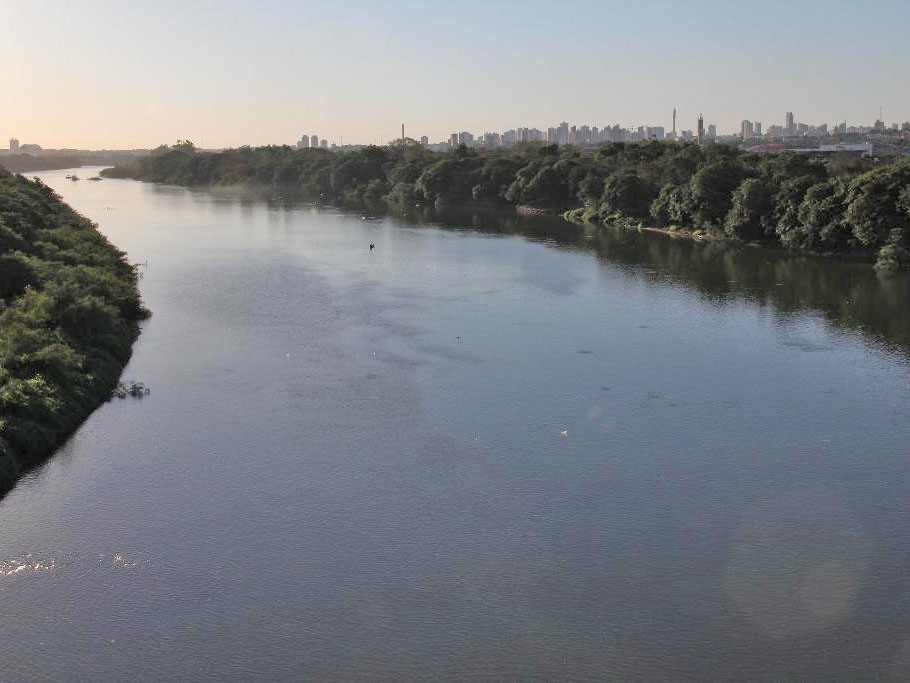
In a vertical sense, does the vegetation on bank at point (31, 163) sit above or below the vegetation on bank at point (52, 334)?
above

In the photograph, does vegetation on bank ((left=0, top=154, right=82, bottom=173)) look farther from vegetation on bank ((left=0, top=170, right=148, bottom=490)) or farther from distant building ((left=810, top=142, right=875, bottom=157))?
vegetation on bank ((left=0, top=170, right=148, bottom=490))

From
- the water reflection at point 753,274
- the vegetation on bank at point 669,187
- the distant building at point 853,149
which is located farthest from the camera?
the distant building at point 853,149

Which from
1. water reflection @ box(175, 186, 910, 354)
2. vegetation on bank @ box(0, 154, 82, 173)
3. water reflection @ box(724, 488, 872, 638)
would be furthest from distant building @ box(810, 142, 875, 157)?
vegetation on bank @ box(0, 154, 82, 173)

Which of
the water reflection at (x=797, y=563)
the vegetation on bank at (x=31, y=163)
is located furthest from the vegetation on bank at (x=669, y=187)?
the vegetation on bank at (x=31, y=163)

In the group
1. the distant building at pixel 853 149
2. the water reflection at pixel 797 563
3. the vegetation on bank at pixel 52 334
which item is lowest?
the water reflection at pixel 797 563

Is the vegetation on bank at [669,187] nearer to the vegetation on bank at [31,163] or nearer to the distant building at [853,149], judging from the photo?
the distant building at [853,149]

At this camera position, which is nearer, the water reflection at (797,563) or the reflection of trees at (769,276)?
the water reflection at (797,563)

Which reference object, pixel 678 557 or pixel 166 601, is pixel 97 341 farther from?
A: pixel 678 557
